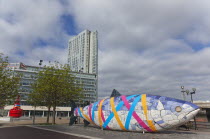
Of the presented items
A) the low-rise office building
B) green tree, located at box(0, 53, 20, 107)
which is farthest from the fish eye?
the low-rise office building

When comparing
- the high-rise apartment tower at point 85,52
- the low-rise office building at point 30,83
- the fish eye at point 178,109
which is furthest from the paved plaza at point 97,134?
the high-rise apartment tower at point 85,52

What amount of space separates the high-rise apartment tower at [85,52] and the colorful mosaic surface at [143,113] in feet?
386

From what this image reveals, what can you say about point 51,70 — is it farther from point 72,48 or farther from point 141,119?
point 72,48

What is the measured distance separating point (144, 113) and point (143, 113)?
9 cm

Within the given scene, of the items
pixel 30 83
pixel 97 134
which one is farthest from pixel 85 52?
pixel 97 134

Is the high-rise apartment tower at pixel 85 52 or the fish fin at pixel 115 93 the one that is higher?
the high-rise apartment tower at pixel 85 52

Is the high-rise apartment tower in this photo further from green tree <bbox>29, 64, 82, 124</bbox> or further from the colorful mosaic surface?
the colorful mosaic surface

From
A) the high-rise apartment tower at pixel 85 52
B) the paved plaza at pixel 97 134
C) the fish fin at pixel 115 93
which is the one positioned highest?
the high-rise apartment tower at pixel 85 52

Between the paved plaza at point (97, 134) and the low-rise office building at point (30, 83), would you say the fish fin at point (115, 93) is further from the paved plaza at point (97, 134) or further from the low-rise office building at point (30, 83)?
the low-rise office building at point (30, 83)

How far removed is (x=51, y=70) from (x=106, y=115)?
18.2 m

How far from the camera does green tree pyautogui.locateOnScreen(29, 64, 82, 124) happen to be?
28.1 metres

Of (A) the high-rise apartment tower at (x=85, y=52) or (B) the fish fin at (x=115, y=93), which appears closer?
(B) the fish fin at (x=115, y=93)

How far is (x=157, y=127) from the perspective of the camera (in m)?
13.7

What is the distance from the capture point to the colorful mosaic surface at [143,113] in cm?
1306
